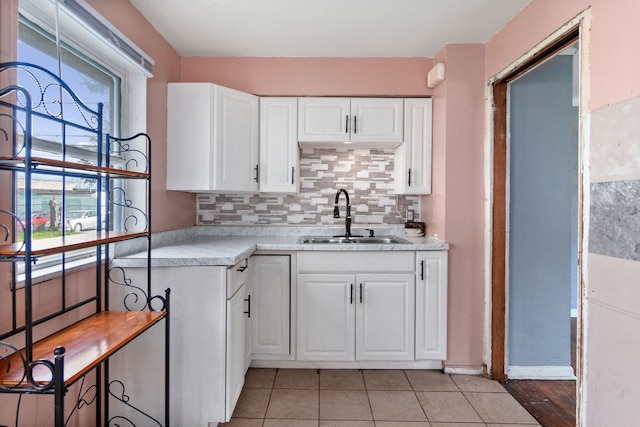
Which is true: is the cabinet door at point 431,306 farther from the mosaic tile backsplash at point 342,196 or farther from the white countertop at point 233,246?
the mosaic tile backsplash at point 342,196

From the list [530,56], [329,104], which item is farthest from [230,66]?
[530,56]

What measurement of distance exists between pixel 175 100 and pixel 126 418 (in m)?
1.94

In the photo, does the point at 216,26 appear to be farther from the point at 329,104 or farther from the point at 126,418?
the point at 126,418

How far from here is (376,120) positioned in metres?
2.65

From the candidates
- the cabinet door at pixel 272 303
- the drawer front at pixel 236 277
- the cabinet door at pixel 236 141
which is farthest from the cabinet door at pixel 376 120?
the drawer front at pixel 236 277

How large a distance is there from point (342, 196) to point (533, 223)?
143 cm

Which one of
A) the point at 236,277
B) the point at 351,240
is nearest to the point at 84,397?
the point at 236,277

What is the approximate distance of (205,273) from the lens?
1759mm

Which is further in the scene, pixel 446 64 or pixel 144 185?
pixel 446 64

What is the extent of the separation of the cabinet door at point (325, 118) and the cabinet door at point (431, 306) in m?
1.10

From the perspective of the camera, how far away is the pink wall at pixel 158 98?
77.3 inches

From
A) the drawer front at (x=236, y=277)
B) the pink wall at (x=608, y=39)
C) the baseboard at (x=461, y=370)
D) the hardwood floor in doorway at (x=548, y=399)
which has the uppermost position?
the pink wall at (x=608, y=39)

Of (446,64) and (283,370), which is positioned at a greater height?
(446,64)

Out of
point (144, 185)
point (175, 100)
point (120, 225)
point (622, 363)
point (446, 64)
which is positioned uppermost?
point (446, 64)
